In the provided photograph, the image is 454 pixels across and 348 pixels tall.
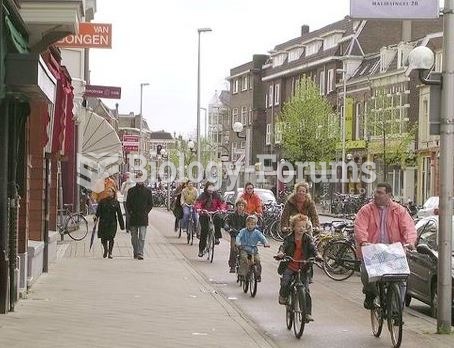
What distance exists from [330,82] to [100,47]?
65.7 m

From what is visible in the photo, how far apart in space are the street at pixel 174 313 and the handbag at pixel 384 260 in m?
0.81

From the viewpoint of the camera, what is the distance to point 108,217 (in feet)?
73.2

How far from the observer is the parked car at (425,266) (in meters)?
14.0

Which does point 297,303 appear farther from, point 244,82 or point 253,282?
point 244,82

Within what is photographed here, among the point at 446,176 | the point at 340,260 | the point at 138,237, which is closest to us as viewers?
the point at 446,176

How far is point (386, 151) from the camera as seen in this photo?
63.8m

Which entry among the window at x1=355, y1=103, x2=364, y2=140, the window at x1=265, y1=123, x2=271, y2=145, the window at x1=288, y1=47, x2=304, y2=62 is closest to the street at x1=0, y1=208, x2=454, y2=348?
the window at x1=355, y1=103, x2=364, y2=140

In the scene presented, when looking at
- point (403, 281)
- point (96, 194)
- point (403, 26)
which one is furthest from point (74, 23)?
point (403, 26)

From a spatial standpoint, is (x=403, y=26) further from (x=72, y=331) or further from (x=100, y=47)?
(x=72, y=331)

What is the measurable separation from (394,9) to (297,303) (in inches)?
131

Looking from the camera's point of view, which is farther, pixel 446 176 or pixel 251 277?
pixel 251 277

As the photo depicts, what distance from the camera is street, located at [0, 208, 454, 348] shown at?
10.8 meters

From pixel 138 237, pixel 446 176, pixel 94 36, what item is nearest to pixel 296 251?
pixel 446 176

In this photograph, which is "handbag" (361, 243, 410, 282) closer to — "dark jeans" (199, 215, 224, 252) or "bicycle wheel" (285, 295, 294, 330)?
"bicycle wheel" (285, 295, 294, 330)
